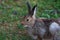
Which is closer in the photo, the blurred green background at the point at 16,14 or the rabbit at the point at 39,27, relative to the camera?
the rabbit at the point at 39,27

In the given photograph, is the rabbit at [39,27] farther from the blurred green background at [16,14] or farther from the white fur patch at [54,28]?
the blurred green background at [16,14]

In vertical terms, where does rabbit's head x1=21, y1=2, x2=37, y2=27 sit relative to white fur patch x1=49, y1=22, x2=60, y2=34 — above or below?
above

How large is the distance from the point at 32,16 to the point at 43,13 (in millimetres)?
1518

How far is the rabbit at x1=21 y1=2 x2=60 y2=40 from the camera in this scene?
8.78 metres

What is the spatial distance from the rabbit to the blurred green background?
34cm

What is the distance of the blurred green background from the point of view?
9320 mm

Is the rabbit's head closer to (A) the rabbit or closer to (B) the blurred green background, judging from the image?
(A) the rabbit

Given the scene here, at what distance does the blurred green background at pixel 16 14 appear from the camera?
30.6 feet

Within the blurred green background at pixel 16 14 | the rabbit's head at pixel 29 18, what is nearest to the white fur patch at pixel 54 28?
the rabbit's head at pixel 29 18

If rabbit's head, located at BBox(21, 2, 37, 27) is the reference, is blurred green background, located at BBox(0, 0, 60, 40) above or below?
below

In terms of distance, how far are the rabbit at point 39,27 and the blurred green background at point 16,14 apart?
0.34m

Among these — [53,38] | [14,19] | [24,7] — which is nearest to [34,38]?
[53,38]

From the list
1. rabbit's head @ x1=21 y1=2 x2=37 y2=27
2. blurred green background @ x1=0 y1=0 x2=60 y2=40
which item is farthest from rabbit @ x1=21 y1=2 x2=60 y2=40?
blurred green background @ x1=0 y1=0 x2=60 y2=40

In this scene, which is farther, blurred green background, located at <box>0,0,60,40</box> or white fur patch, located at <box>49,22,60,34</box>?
blurred green background, located at <box>0,0,60,40</box>
